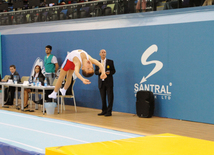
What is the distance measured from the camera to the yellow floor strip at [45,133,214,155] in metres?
2.68

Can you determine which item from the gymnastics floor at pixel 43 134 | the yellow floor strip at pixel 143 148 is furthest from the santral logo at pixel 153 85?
the yellow floor strip at pixel 143 148

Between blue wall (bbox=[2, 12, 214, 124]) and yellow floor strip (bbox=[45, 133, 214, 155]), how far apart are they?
3.82m

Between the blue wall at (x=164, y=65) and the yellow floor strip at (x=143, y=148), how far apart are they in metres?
3.82

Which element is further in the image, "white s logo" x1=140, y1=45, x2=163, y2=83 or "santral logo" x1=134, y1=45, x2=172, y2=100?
"white s logo" x1=140, y1=45, x2=163, y2=83

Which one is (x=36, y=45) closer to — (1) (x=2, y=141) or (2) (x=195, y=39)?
(2) (x=195, y=39)

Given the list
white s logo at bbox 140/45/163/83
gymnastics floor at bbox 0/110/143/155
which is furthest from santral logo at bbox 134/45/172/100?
gymnastics floor at bbox 0/110/143/155

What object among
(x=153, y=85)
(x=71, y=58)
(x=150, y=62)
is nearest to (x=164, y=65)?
(x=150, y=62)

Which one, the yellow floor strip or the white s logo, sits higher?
the white s logo

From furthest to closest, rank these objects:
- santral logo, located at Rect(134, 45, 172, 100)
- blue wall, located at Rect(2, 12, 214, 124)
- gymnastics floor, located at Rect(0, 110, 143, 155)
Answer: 1. santral logo, located at Rect(134, 45, 172, 100)
2. blue wall, located at Rect(2, 12, 214, 124)
3. gymnastics floor, located at Rect(0, 110, 143, 155)

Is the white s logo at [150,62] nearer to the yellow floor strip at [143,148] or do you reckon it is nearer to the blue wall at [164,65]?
the blue wall at [164,65]

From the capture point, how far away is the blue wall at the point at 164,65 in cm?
679

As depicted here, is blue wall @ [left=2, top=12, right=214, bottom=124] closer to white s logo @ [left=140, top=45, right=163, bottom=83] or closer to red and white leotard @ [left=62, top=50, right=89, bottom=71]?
white s logo @ [left=140, top=45, right=163, bottom=83]

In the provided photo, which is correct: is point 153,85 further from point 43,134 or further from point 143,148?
point 143,148

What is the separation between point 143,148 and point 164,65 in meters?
4.80
